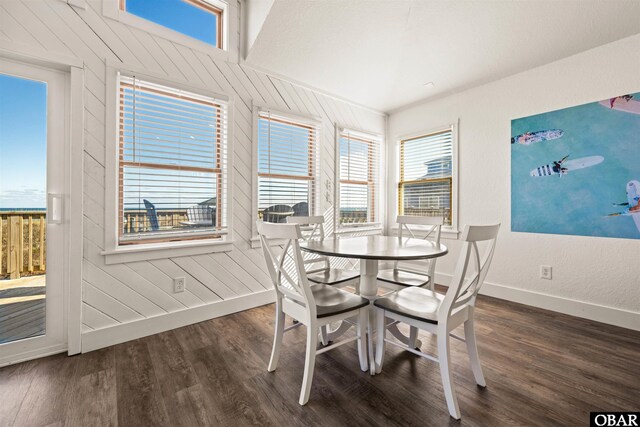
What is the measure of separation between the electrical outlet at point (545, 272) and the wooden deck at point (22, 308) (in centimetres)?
461

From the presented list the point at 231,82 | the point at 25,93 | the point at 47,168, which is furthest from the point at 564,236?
the point at 25,93

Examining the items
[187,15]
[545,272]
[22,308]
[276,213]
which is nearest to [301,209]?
[276,213]

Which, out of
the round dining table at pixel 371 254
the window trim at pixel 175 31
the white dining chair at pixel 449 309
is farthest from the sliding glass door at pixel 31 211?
the white dining chair at pixel 449 309

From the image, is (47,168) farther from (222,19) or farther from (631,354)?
(631,354)

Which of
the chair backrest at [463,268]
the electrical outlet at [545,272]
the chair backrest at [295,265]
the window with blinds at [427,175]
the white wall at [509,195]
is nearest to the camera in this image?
the chair backrest at [463,268]

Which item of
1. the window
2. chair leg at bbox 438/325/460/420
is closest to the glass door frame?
the window

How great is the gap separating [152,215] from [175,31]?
1.68 meters

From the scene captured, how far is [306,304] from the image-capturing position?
61.2 inches

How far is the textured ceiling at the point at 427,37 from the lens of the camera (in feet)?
8.09

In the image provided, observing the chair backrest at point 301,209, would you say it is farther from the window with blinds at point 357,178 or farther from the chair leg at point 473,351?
the chair leg at point 473,351

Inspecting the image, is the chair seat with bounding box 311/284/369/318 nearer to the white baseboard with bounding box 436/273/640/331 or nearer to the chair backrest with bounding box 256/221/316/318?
the chair backrest with bounding box 256/221/316/318

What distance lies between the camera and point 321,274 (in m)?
2.40

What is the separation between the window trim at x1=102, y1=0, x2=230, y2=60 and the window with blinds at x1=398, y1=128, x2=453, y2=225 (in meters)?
2.87

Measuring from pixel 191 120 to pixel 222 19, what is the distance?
3.84ft
